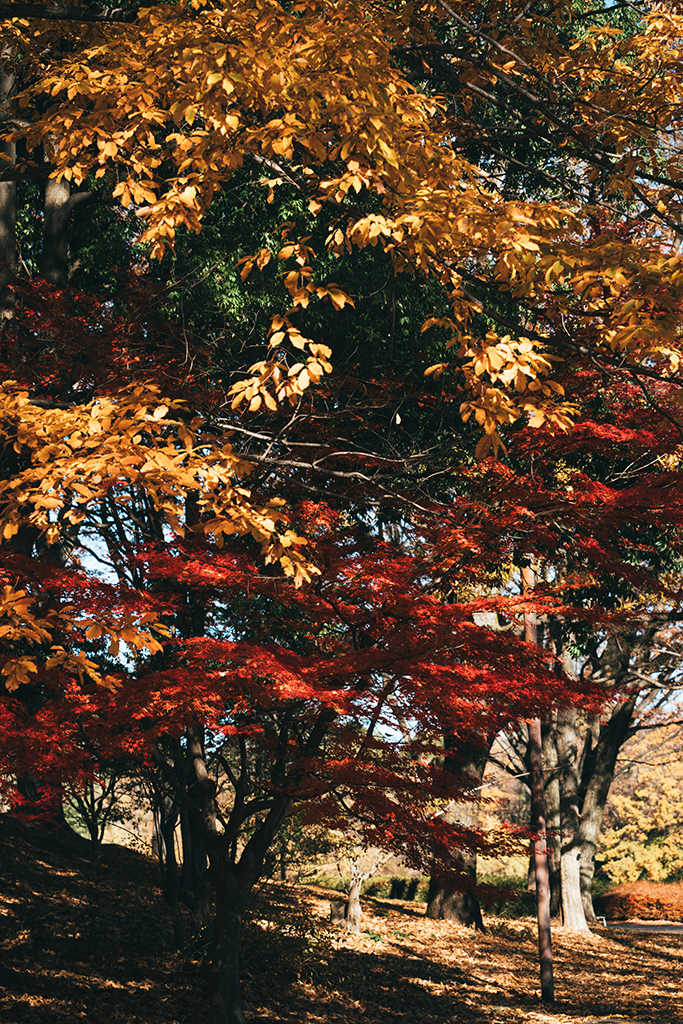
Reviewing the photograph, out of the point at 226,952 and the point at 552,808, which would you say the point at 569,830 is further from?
the point at 226,952

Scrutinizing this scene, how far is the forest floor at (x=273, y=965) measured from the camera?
8.55m

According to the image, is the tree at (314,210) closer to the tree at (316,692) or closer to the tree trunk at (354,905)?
the tree at (316,692)

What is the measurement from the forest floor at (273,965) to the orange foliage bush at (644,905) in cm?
1008

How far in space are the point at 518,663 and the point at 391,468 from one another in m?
2.47

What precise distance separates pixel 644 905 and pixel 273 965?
20.0m

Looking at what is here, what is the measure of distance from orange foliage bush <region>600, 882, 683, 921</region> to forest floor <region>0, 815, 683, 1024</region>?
33.1 feet

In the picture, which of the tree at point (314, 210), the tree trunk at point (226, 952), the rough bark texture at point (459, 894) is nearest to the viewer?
the tree at point (314, 210)

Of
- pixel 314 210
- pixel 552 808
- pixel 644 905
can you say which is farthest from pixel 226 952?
pixel 644 905

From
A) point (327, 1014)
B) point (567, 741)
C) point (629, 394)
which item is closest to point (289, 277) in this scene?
point (629, 394)

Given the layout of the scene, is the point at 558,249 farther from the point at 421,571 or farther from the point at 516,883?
the point at 516,883

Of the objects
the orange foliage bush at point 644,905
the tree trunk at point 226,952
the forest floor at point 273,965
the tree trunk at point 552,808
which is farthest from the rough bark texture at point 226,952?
the orange foliage bush at point 644,905

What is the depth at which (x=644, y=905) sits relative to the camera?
85.6 feet

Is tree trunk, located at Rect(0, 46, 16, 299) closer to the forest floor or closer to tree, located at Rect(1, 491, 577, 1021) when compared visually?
tree, located at Rect(1, 491, 577, 1021)

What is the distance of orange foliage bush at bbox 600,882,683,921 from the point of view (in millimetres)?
26016
